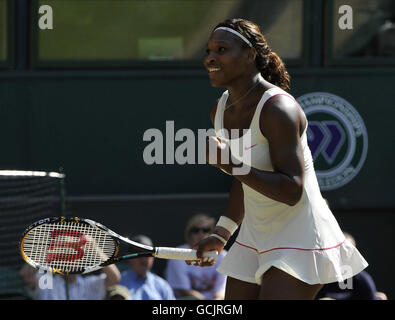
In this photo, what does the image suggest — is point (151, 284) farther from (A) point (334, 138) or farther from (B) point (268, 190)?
(B) point (268, 190)

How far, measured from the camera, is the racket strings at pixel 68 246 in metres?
3.49

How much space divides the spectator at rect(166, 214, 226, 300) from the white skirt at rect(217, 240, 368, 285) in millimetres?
2550

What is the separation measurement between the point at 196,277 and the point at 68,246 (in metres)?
2.48

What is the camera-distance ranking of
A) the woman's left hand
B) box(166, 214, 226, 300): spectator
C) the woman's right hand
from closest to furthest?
the woman's left hand, the woman's right hand, box(166, 214, 226, 300): spectator

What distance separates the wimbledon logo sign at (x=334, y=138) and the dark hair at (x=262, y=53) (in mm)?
2927

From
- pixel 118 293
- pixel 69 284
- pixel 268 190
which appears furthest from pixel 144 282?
pixel 268 190

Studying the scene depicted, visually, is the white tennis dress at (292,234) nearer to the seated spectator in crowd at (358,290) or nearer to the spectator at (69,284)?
the seated spectator in crowd at (358,290)

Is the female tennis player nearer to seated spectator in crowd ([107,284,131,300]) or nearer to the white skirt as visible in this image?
the white skirt

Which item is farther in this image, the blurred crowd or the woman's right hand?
the blurred crowd

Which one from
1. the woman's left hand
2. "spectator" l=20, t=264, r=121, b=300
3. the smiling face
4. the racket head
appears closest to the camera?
the woman's left hand

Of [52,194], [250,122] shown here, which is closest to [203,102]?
[52,194]

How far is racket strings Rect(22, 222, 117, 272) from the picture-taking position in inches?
137

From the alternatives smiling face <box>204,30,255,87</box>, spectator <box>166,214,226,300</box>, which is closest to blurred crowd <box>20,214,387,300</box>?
spectator <box>166,214,226,300</box>

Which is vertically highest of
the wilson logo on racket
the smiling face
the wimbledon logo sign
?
the smiling face
